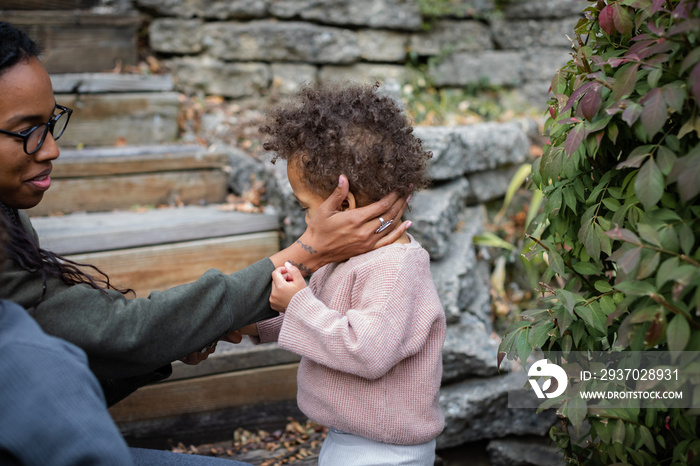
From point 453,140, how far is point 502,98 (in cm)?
149

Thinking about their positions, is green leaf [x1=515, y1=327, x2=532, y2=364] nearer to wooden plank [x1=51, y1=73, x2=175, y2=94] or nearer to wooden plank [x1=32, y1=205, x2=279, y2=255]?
wooden plank [x1=32, y1=205, x2=279, y2=255]

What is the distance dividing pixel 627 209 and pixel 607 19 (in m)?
0.44

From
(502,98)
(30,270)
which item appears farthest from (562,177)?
(502,98)

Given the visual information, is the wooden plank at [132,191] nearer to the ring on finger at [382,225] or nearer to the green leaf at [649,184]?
the ring on finger at [382,225]

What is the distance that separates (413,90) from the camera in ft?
14.6

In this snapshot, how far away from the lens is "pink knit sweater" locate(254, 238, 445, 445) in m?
1.50

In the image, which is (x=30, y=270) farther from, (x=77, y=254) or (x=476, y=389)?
(x=476, y=389)

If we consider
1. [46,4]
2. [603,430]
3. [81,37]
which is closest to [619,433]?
[603,430]

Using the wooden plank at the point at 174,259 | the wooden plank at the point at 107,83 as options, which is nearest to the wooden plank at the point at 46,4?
the wooden plank at the point at 107,83

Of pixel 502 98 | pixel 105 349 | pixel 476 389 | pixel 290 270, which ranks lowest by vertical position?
pixel 476 389

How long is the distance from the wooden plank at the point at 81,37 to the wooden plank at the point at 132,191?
1008mm

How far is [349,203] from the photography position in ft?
5.56

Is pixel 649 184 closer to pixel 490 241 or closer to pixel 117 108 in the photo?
pixel 490 241

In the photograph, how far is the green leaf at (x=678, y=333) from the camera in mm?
1110
